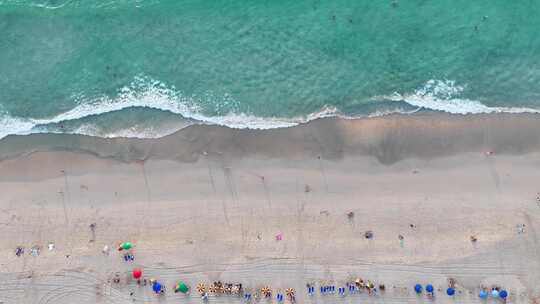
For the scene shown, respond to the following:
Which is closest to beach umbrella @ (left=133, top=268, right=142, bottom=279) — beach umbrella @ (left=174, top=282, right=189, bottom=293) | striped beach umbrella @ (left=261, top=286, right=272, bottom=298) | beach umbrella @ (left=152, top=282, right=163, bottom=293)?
beach umbrella @ (left=152, top=282, right=163, bottom=293)

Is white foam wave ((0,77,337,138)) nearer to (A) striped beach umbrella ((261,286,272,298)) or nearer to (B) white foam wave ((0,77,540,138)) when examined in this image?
(B) white foam wave ((0,77,540,138))

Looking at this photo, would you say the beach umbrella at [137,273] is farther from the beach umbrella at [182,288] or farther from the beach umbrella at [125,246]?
the beach umbrella at [182,288]

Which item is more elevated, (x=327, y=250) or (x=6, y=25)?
(x=6, y=25)

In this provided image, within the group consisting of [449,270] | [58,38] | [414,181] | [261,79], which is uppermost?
[58,38]

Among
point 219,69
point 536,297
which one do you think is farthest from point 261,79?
point 536,297

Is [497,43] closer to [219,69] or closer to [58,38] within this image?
[219,69]

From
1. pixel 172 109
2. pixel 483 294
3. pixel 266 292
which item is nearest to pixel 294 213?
pixel 266 292

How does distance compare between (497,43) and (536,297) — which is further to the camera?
(497,43)
